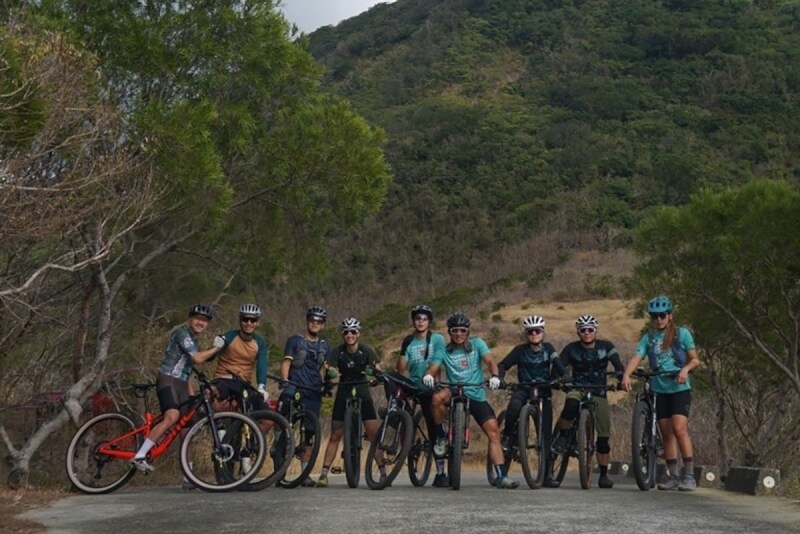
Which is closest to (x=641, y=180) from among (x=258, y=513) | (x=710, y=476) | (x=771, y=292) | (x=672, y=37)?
(x=672, y=37)

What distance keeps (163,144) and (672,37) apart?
331 feet

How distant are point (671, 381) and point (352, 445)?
362 centimetres

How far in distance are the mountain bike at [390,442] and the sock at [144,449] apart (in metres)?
2.28

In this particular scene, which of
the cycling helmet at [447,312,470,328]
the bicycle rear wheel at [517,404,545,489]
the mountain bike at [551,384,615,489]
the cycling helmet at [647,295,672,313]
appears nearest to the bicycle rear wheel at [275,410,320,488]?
the cycling helmet at [447,312,470,328]

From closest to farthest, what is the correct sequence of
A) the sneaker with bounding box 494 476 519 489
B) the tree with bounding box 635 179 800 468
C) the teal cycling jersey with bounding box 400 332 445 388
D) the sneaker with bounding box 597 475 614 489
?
the sneaker with bounding box 494 476 519 489 < the teal cycling jersey with bounding box 400 332 445 388 < the sneaker with bounding box 597 475 614 489 < the tree with bounding box 635 179 800 468

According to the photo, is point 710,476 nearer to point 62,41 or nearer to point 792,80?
point 62,41

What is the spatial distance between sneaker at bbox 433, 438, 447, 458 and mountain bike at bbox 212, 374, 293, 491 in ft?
5.54

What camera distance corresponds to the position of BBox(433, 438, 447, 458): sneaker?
13258 mm

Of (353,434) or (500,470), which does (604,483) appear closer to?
(500,470)

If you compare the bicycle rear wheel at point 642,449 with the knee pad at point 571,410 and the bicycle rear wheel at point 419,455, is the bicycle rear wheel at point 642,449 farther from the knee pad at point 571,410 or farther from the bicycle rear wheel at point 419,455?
the bicycle rear wheel at point 419,455

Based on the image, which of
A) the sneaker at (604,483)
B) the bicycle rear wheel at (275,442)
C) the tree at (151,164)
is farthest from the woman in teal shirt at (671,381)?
the tree at (151,164)

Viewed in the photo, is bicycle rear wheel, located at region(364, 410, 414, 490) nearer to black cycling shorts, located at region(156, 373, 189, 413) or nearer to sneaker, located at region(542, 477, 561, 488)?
sneaker, located at region(542, 477, 561, 488)

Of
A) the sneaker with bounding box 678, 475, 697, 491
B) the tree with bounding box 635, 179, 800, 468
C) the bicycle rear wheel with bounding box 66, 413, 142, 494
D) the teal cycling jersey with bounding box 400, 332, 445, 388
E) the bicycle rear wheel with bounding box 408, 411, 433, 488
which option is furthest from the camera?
the tree with bounding box 635, 179, 800, 468

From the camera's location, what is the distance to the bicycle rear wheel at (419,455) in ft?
44.2
